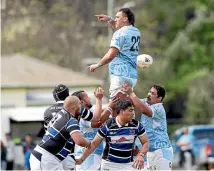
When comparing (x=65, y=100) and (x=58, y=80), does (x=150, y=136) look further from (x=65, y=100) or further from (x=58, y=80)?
(x=58, y=80)

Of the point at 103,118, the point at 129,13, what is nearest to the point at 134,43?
the point at 129,13

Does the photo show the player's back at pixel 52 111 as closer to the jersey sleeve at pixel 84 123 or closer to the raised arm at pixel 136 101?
the jersey sleeve at pixel 84 123

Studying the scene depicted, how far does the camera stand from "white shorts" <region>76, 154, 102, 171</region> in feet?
55.6

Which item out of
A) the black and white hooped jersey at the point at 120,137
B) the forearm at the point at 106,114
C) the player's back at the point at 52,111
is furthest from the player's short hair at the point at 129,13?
the player's back at the point at 52,111

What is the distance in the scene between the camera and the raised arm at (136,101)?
15078 millimetres

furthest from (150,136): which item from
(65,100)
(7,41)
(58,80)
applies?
(7,41)

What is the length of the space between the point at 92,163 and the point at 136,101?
7.44 feet

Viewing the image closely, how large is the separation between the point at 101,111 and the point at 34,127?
75.1 ft

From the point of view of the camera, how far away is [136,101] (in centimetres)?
1514

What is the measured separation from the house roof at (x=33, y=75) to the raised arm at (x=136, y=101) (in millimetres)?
31752

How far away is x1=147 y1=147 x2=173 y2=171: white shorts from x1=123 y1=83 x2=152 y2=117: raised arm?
0.96 meters

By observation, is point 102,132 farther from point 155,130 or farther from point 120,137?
point 155,130

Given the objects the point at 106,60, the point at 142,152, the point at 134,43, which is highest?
the point at 134,43

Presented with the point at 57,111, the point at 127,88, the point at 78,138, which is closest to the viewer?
the point at 78,138
